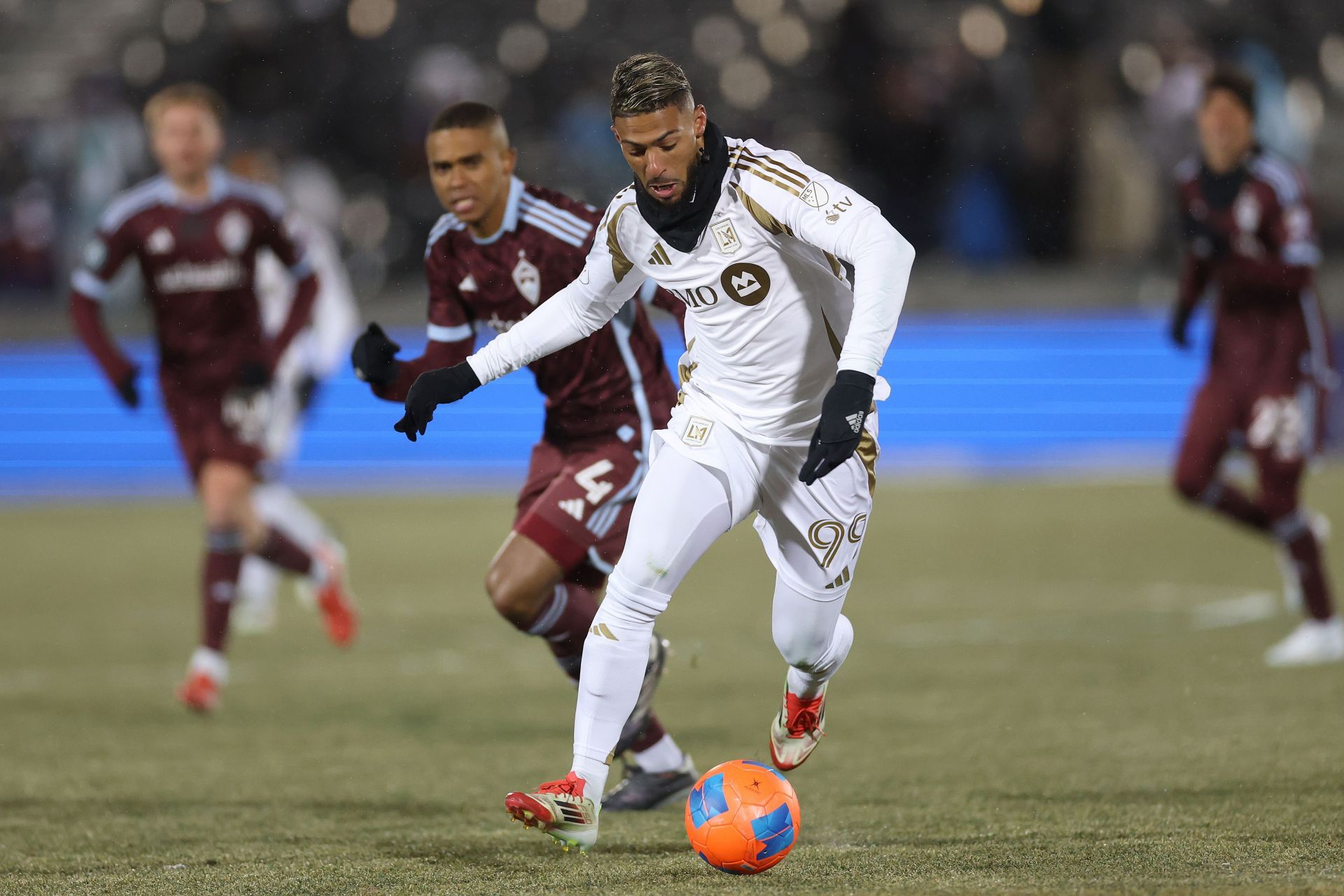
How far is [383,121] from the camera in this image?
59.6 ft

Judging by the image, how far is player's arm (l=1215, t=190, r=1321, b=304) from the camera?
809cm

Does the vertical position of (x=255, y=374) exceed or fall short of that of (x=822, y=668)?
it exceeds it

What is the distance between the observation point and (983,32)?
64.5 ft

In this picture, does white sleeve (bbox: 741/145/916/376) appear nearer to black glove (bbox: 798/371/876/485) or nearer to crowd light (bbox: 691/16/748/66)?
black glove (bbox: 798/371/876/485)

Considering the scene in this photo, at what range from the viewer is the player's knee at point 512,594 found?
17.5 feet

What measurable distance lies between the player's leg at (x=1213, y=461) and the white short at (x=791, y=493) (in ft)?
12.7

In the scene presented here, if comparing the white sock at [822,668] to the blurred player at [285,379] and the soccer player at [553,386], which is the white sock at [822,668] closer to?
the soccer player at [553,386]

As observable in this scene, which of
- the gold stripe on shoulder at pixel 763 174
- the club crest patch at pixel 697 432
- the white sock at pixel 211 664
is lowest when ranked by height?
the white sock at pixel 211 664

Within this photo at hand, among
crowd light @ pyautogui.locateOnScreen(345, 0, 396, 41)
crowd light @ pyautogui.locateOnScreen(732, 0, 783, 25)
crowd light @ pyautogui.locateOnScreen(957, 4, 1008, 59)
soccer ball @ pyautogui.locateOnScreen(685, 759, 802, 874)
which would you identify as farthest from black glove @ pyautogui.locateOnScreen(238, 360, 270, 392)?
crowd light @ pyautogui.locateOnScreen(732, 0, 783, 25)

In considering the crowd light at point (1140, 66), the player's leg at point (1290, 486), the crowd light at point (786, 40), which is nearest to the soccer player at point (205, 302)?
the player's leg at point (1290, 486)

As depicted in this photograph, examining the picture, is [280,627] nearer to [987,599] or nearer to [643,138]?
[987,599]

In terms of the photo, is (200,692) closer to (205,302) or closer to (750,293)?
(205,302)

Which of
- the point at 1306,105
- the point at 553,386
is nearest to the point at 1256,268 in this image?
the point at 553,386

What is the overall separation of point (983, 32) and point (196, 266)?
13557 mm
